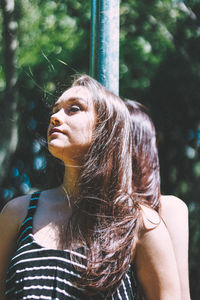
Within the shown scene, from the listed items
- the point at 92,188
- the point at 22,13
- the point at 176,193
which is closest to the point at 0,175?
the point at 22,13

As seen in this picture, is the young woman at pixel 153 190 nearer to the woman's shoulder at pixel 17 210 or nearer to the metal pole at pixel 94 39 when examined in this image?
the woman's shoulder at pixel 17 210

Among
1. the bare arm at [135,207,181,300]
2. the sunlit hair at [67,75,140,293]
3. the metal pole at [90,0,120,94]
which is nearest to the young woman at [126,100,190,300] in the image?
the sunlit hair at [67,75,140,293]

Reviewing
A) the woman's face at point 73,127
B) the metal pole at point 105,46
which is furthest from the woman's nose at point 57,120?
the metal pole at point 105,46

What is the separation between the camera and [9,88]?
3850mm

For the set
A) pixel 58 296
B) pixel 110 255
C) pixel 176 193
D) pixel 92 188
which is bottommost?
pixel 176 193

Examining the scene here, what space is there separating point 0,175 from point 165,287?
279 cm

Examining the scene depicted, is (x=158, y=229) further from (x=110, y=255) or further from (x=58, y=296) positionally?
(x=58, y=296)

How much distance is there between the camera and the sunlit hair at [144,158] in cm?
263

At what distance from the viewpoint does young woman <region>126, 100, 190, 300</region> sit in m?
2.26

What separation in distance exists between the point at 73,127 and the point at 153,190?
0.93 meters

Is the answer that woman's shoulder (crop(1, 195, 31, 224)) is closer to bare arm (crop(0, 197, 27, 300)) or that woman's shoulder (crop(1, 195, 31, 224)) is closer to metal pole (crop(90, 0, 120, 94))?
bare arm (crop(0, 197, 27, 300))

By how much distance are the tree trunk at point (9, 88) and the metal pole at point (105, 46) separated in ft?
5.23

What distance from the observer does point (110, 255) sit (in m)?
1.76

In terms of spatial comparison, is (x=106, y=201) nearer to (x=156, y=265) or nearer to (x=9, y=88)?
(x=156, y=265)
